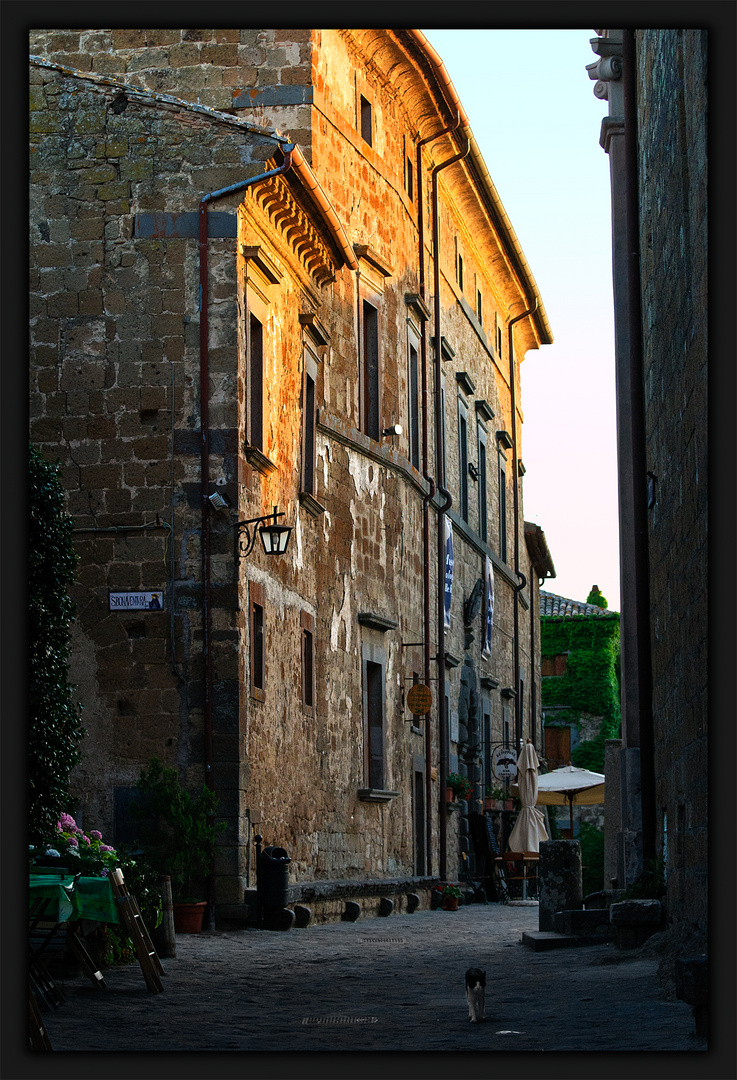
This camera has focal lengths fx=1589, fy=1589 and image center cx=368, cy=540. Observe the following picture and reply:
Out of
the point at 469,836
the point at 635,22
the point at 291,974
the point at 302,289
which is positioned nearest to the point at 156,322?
the point at 302,289

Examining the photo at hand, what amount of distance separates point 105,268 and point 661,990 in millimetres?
9194

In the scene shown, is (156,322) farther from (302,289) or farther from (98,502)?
(302,289)

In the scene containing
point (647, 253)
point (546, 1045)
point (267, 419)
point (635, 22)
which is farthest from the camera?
point (267, 419)

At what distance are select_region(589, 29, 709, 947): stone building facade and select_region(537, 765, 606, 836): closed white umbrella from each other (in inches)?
533

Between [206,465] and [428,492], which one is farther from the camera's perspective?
[428,492]

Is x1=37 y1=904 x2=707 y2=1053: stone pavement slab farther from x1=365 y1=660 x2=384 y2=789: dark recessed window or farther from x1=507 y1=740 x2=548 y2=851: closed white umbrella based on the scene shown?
x1=507 y1=740 x2=548 y2=851: closed white umbrella

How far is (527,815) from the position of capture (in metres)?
25.7

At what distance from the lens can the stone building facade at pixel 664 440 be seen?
8.84 meters

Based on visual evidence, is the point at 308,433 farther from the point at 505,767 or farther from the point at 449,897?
the point at 505,767

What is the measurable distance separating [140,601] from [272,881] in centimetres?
287

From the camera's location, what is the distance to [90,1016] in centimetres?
838

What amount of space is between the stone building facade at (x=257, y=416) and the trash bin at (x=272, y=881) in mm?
179

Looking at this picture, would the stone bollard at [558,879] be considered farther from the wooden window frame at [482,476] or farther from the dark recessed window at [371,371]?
the wooden window frame at [482,476]

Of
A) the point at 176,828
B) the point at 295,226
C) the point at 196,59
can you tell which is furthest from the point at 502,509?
the point at 176,828
